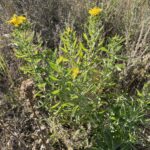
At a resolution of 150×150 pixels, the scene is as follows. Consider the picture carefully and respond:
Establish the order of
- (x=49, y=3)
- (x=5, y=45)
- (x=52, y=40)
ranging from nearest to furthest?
1. (x=5, y=45)
2. (x=52, y=40)
3. (x=49, y=3)

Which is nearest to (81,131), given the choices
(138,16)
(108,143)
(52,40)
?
(108,143)

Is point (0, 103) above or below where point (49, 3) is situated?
below

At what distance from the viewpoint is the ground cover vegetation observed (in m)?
1.89

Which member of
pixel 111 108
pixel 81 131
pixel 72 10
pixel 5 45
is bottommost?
pixel 81 131

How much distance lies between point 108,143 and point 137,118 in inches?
11.5

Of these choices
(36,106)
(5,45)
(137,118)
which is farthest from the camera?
(5,45)

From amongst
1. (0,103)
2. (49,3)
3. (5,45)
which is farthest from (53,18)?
(0,103)

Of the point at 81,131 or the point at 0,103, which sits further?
the point at 0,103

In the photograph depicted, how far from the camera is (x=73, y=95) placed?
1.85 m

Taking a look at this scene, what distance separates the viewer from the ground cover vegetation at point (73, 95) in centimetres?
189

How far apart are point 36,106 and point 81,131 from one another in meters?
0.43

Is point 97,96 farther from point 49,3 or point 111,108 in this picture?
point 49,3

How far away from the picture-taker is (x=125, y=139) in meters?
1.98

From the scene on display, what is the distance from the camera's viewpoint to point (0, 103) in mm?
2385
